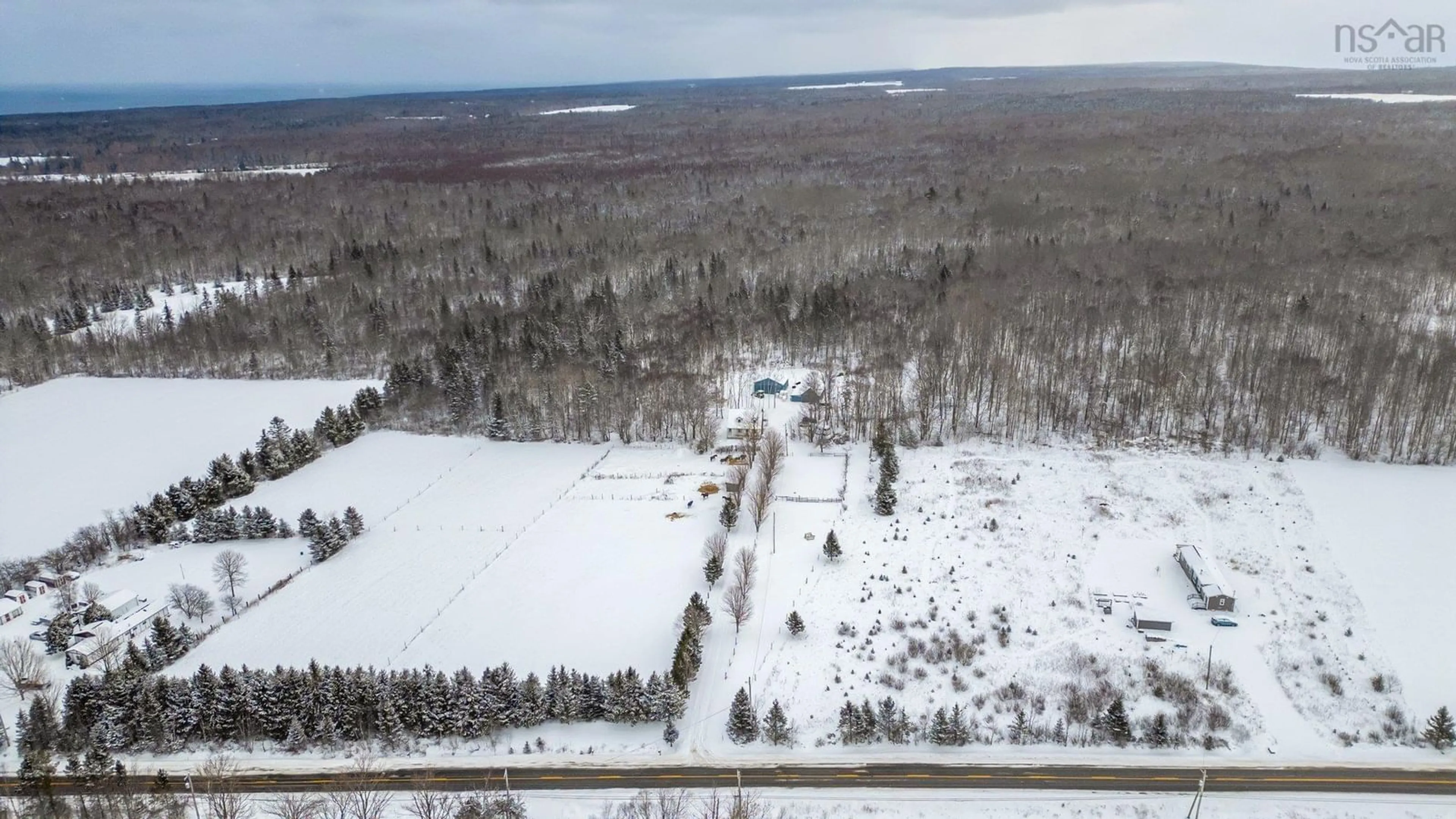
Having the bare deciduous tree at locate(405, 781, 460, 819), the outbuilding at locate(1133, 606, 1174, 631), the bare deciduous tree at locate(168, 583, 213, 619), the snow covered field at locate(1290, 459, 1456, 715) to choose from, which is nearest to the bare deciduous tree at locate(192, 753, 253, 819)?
the bare deciduous tree at locate(405, 781, 460, 819)

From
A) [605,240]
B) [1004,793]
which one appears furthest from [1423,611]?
[605,240]

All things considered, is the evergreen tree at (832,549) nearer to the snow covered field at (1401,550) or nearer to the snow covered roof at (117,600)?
the snow covered field at (1401,550)

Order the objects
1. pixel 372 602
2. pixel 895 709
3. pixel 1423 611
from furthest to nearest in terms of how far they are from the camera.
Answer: pixel 372 602 → pixel 1423 611 → pixel 895 709

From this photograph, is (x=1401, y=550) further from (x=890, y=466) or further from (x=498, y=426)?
(x=498, y=426)

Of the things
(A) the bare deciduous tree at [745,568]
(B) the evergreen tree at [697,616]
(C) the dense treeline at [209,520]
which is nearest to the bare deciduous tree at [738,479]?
(A) the bare deciduous tree at [745,568]

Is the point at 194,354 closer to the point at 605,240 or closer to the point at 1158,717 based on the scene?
the point at 605,240

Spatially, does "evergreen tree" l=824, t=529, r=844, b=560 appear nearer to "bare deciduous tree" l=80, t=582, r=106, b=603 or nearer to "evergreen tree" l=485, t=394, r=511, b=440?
"evergreen tree" l=485, t=394, r=511, b=440

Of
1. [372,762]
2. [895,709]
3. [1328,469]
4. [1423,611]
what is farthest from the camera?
[1328,469]

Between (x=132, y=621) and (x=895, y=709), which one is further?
(x=132, y=621)
